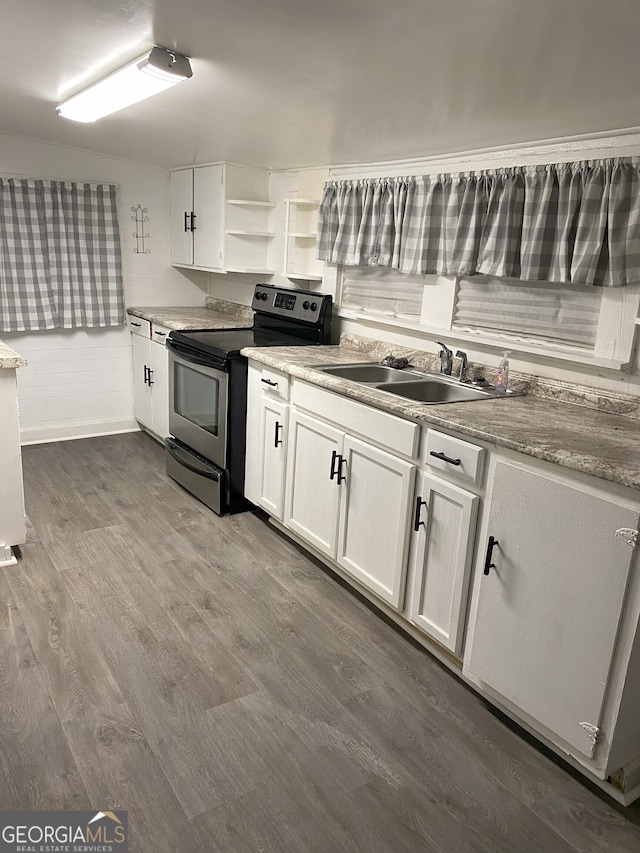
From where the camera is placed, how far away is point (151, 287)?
5.07 metres

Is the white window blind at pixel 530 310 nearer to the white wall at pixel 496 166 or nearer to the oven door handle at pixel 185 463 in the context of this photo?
the white wall at pixel 496 166

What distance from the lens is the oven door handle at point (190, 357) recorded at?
3.63 metres

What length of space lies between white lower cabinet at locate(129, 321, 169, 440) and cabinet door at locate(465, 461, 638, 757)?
293 centimetres

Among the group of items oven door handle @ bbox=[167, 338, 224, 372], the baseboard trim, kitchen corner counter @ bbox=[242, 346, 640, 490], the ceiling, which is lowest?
the baseboard trim

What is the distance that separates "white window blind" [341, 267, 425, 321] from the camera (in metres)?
3.46

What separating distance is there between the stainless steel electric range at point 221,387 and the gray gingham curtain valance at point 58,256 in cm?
101

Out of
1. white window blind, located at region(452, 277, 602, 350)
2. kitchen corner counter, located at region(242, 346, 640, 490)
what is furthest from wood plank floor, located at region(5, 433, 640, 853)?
white window blind, located at region(452, 277, 602, 350)

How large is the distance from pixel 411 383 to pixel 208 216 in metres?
2.23

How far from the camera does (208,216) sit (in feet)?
14.7

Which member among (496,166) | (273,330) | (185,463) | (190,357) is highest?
(496,166)

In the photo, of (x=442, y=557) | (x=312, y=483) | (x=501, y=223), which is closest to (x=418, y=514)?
(x=442, y=557)

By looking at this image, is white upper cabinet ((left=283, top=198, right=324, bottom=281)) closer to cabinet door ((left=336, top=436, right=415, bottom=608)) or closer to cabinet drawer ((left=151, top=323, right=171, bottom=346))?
cabinet drawer ((left=151, top=323, right=171, bottom=346))

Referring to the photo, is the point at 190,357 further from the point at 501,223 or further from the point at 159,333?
the point at 501,223

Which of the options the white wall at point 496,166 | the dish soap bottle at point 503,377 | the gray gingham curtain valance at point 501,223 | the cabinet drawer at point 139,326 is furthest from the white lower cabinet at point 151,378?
the dish soap bottle at point 503,377
